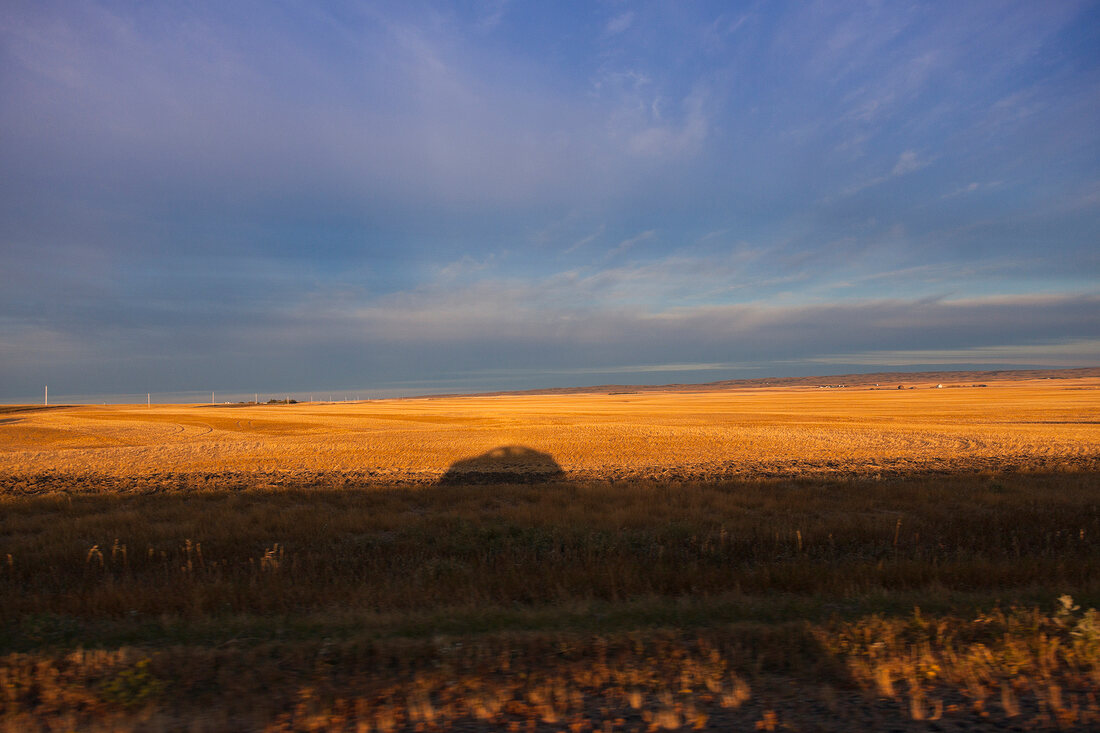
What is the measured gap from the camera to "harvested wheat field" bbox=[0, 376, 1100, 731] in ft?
14.4

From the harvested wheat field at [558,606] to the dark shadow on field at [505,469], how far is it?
8.86ft

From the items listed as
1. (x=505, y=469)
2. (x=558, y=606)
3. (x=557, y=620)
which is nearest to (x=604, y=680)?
(x=557, y=620)

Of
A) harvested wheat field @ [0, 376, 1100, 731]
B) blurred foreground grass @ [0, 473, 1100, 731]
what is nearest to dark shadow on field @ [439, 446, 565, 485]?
harvested wheat field @ [0, 376, 1100, 731]

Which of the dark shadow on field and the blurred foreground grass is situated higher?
the blurred foreground grass

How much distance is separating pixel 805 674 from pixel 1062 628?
8.61ft

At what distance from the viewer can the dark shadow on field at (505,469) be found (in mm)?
20953

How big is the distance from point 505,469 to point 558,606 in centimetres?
1669

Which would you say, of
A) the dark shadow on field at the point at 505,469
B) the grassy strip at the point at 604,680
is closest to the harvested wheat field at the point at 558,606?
the grassy strip at the point at 604,680

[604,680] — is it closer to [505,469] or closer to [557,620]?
[557,620]

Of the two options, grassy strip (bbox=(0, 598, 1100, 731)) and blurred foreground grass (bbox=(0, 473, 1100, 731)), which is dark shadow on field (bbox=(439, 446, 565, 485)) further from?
grassy strip (bbox=(0, 598, 1100, 731))

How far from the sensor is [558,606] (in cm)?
700

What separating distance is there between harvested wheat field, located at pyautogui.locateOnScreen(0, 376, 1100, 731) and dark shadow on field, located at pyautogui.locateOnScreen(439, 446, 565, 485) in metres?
2.70

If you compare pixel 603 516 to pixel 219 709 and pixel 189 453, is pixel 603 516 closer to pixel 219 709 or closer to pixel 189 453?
pixel 219 709

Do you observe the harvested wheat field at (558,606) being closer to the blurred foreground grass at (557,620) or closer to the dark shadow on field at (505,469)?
the blurred foreground grass at (557,620)
